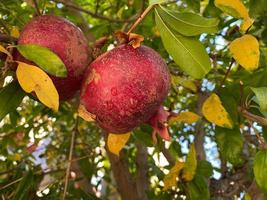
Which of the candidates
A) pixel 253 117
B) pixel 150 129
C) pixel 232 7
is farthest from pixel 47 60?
pixel 150 129

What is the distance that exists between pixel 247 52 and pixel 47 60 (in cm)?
47

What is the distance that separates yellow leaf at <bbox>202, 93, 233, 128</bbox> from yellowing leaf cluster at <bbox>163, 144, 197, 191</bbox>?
0.76 ft

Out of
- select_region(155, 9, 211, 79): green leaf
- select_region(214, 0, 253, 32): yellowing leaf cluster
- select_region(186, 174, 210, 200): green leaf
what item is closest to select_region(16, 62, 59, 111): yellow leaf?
select_region(155, 9, 211, 79): green leaf

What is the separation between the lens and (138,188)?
2.26 metres

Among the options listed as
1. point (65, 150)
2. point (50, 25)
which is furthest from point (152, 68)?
point (65, 150)

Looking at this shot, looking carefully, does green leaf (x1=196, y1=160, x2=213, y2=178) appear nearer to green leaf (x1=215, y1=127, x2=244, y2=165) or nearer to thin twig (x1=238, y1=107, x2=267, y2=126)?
green leaf (x1=215, y1=127, x2=244, y2=165)

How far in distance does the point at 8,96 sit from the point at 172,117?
439 millimetres

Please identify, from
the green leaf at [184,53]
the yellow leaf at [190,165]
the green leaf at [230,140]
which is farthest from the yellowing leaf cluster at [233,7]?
the yellow leaf at [190,165]

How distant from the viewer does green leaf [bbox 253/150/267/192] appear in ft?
3.54

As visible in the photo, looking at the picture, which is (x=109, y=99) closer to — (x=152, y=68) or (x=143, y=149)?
(x=152, y=68)

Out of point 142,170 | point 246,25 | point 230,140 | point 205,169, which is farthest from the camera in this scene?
point 142,170

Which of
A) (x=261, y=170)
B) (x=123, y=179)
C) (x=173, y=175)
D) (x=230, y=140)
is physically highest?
(x=261, y=170)

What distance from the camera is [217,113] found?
1.20 m

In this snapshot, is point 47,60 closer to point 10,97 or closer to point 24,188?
point 10,97
